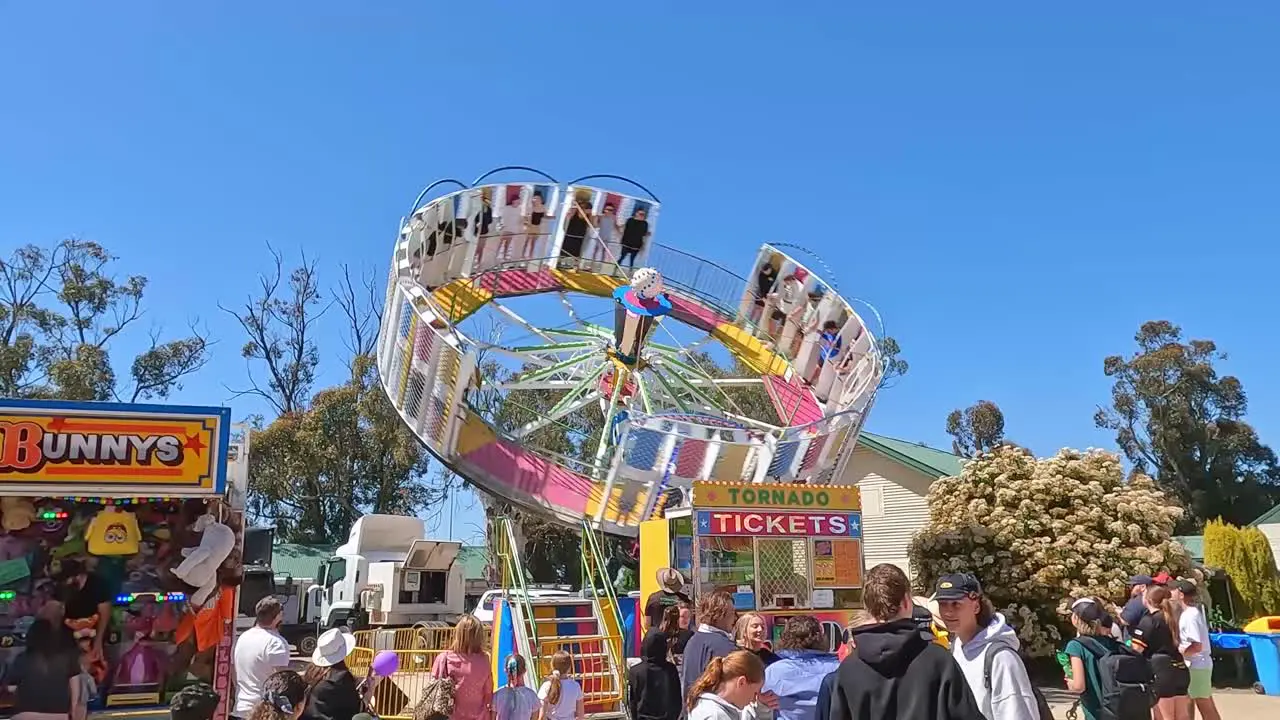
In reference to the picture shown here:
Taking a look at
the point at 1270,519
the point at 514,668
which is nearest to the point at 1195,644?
the point at 514,668

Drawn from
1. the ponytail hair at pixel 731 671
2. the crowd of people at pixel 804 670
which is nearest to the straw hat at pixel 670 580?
the crowd of people at pixel 804 670

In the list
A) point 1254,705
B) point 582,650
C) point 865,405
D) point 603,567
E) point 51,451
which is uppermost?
point 865,405

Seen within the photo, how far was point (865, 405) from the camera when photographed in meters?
20.3

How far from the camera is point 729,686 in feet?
14.3

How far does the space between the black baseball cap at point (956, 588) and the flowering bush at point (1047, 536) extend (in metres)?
13.9

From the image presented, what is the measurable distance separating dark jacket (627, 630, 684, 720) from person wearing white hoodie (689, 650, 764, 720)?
7.13 feet

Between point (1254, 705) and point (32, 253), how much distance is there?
4751 centimetres

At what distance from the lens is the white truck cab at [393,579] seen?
71.8ft

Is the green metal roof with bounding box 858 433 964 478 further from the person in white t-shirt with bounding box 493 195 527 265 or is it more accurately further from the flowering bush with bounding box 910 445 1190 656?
the person in white t-shirt with bounding box 493 195 527 265

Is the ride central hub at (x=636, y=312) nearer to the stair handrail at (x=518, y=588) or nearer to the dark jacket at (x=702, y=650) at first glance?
the stair handrail at (x=518, y=588)

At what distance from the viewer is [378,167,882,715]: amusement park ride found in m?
14.8

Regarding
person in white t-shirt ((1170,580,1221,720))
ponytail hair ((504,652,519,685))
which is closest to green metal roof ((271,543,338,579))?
ponytail hair ((504,652,519,685))

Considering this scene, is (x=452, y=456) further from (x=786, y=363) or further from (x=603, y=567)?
(x=786, y=363)

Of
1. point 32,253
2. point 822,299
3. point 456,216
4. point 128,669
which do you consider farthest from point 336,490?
point 128,669
